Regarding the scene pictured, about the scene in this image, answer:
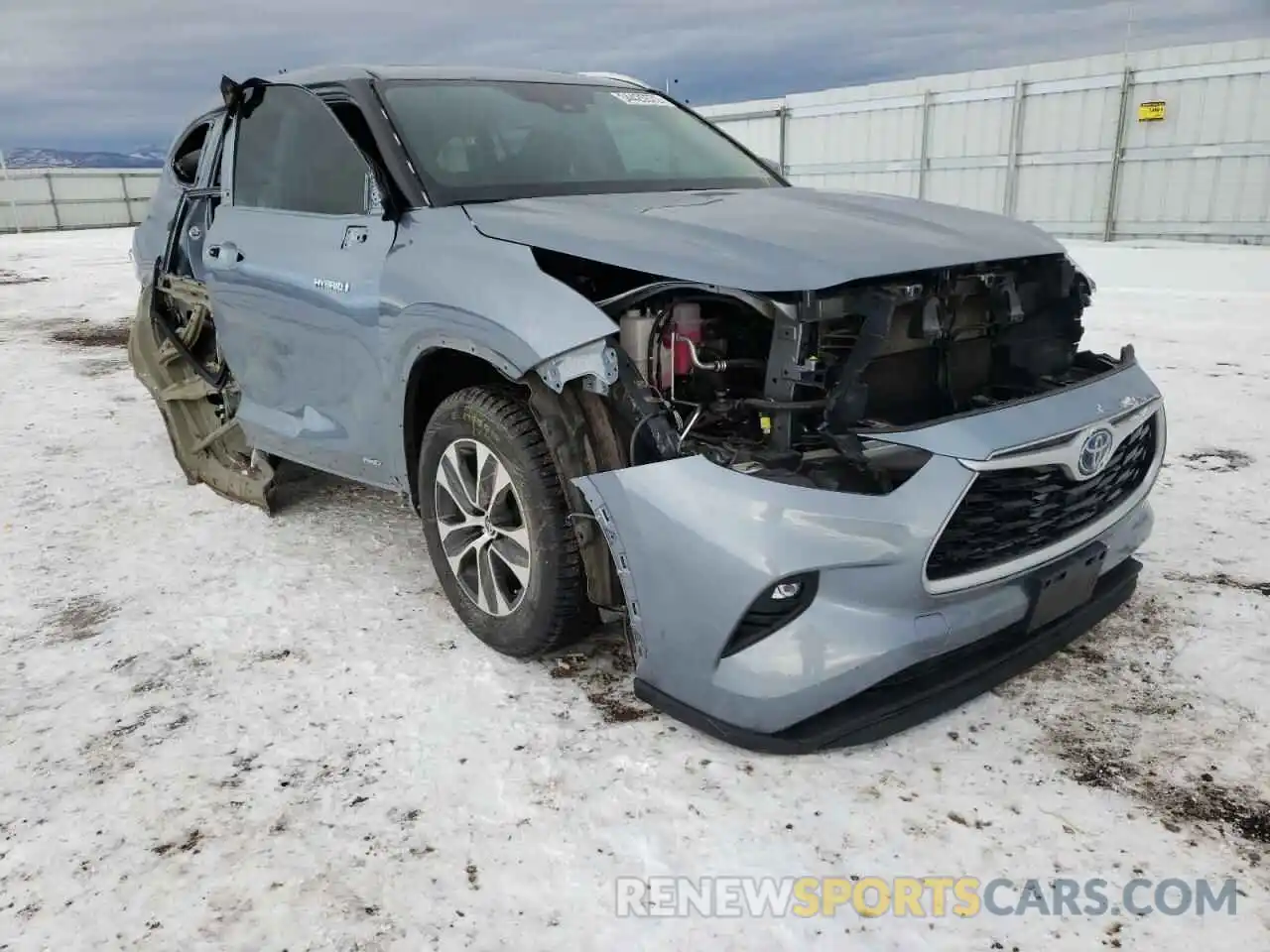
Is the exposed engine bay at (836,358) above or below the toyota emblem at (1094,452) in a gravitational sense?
above

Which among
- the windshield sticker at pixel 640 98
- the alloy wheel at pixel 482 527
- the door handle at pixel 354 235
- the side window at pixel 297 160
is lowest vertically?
the alloy wheel at pixel 482 527

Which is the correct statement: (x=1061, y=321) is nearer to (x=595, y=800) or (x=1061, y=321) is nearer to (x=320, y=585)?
(x=595, y=800)

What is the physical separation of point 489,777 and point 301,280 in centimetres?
200

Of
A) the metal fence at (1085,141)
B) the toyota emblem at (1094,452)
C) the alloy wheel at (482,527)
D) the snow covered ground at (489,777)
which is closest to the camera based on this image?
the snow covered ground at (489,777)

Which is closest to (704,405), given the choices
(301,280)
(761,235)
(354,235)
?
(761,235)

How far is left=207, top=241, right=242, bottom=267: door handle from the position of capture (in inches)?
151

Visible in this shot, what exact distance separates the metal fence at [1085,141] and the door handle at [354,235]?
1454 cm

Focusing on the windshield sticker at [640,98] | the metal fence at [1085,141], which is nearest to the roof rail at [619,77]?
the windshield sticker at [640,98]

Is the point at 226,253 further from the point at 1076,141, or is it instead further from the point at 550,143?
the point at 1076,141

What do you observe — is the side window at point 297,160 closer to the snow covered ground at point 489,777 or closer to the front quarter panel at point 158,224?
the front quarter panel at point 158,224

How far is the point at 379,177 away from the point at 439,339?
0.70 m

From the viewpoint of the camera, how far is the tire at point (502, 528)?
2715mm

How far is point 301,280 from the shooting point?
3.44 metres

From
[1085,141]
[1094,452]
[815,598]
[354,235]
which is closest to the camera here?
[815,598]
